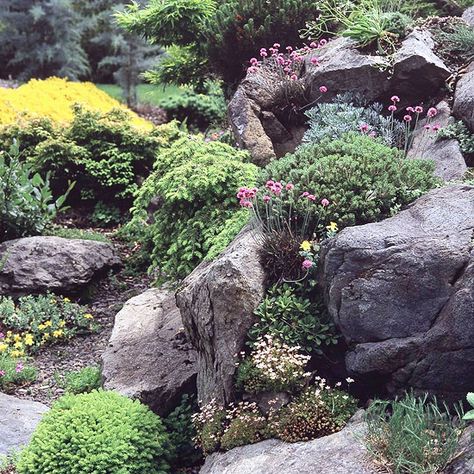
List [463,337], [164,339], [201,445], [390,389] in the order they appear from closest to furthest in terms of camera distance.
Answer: [463,337] → [390,389] → [201,445] → [164,339]

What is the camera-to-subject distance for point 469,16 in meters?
8.70

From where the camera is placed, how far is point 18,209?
352 inches

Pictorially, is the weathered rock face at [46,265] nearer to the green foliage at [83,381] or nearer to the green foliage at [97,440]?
the green foliage at [83,381]

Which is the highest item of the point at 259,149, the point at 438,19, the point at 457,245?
the point at 438,19

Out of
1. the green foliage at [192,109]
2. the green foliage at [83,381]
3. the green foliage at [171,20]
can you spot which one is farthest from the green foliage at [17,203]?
the green foliage at [192,109]

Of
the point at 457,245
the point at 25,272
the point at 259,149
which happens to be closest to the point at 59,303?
the point at 25,272

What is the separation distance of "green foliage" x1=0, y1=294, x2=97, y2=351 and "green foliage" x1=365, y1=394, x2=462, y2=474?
14.5 ft

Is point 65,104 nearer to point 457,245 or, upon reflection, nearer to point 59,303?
point 59,303

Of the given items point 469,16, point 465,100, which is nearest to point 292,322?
point 465,100

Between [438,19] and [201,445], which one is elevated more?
[438,19]

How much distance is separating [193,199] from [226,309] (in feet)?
6.47

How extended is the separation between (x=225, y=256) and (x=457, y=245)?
166cm

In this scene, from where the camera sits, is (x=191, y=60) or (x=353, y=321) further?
(x=191, y=60)

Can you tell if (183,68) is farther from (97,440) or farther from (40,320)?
(97,440)
